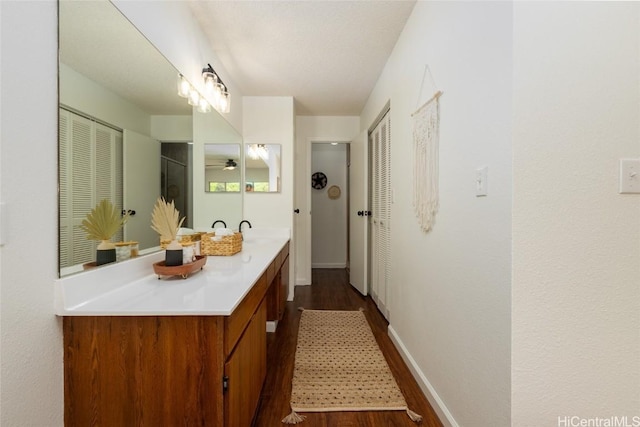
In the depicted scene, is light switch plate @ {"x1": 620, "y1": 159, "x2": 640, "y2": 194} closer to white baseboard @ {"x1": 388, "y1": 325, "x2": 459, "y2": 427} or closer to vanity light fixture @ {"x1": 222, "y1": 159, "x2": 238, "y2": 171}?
white baseboard @ {"x1": 388, "y1": 325, "x2": 459, "y2": 427}

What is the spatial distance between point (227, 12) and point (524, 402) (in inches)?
101

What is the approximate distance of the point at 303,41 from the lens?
2.11 meters

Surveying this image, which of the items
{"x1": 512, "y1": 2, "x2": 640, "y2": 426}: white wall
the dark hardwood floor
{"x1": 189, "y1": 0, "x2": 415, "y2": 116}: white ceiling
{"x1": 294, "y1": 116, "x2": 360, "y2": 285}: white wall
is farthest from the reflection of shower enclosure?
{"x1": 294, "y1": 116, "x2": 360, "y2": 285}: white wall

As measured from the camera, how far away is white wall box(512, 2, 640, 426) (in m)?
0.91

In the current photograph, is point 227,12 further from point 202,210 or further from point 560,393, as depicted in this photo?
point 560,393

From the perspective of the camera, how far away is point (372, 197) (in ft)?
10.8

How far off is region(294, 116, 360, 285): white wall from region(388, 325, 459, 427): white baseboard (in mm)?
1831

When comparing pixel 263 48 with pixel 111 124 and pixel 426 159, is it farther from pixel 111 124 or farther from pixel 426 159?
pixel 426 159

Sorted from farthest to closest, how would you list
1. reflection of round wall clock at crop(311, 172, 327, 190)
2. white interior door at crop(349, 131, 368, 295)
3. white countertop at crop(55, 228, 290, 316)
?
reflection of round wall clock at crop(311, 172, 327, 190), white interior door at crop(349, 131, 368, 295), white countertop at crop(55, 228, 290, 316)

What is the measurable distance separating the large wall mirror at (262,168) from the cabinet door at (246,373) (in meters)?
1.83

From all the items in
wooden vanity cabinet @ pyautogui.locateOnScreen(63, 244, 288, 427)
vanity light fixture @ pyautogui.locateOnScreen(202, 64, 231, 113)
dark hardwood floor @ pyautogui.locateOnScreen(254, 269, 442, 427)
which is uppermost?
vanity light fixture @ pyautogui.locateOnScreen(202, 64, 231, 113)

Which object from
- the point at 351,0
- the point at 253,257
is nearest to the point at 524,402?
the point at 253,257

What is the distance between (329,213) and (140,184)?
3822 millimetres
